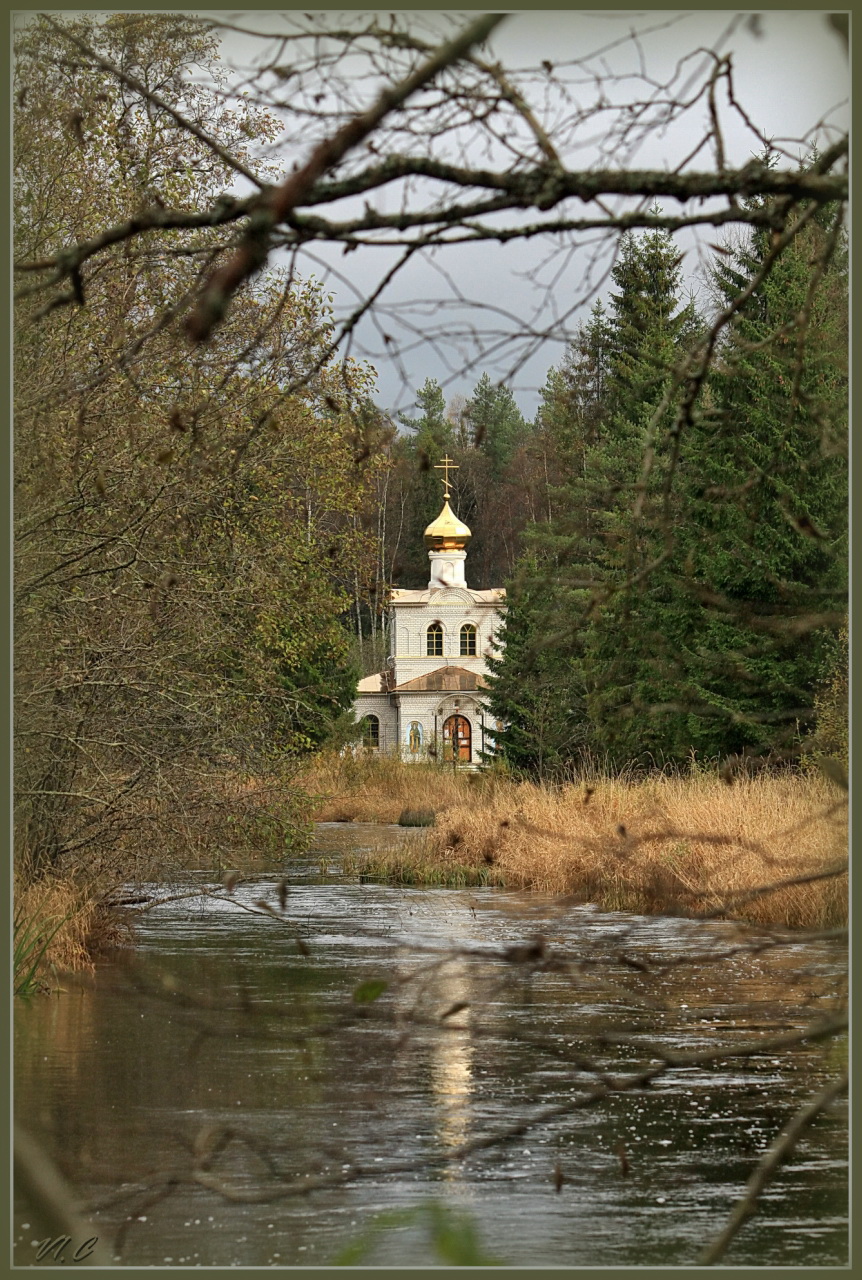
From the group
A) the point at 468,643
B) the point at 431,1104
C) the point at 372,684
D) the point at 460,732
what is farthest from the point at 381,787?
the point at 431,1104

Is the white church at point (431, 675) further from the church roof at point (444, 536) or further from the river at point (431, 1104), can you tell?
the river at point (431, 1104)

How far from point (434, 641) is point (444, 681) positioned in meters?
2.21

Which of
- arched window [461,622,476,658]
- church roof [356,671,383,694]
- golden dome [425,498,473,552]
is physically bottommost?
church roof [356,671,383,694]

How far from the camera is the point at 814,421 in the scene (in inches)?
156

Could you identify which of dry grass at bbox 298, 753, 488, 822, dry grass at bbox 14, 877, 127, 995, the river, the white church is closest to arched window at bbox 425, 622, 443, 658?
the white church

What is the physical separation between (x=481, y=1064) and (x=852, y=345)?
7.49m

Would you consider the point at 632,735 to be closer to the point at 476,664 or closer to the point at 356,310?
the point at 476,664

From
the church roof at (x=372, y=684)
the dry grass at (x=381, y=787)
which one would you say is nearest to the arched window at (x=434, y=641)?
the church roof at (x=372, y=684)

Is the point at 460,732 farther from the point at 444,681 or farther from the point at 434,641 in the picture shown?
the point at 434,641

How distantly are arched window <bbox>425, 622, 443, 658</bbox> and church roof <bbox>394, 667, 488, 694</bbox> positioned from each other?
992mm

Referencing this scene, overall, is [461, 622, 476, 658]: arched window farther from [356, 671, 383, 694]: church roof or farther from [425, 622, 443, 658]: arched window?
[356, 671, 383, 694]: church roof

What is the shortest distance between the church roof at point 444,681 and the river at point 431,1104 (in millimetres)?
29848

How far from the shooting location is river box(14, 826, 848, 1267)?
221 inches

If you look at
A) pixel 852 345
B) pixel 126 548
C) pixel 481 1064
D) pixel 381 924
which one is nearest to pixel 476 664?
pixel 381 924
